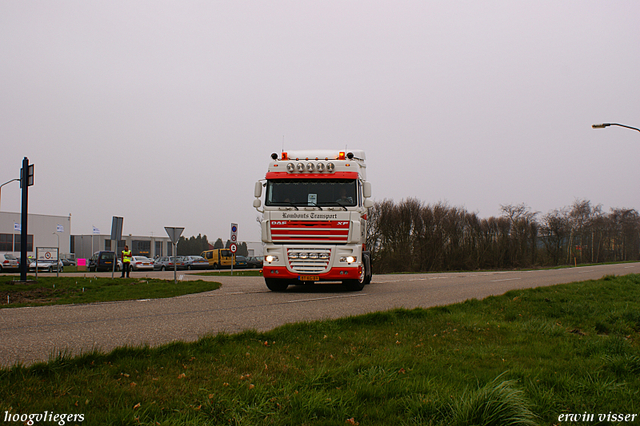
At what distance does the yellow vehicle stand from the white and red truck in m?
36.4

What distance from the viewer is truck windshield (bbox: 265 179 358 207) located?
14094 mm

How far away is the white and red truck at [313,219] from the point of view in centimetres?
1388

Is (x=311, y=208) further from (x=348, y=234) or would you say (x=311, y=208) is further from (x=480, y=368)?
(x=480, y=368)

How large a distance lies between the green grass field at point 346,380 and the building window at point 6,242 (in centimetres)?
8163

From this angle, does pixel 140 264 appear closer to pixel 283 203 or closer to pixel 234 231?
pixel 234 231

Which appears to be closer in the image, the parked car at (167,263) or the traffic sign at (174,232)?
the traffic sign at (174,232)

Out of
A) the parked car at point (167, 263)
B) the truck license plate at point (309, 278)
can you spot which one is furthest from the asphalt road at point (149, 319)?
the parked car at point (167, 263)

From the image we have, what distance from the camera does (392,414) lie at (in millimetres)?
3344

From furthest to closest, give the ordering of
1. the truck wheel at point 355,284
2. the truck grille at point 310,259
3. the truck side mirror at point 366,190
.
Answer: the truck wheel at point 355,284 < the truck side mirror at point 366,190 < the truck grille at point 310,259

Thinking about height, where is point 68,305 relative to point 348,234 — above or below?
below

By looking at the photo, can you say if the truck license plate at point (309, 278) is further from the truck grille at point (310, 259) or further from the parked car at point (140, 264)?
the parked car at point (140, 264)

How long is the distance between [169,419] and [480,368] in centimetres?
295

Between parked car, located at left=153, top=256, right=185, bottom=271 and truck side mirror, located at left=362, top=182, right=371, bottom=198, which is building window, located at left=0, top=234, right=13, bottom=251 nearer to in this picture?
parked car, located at left=153, top=256, right=185, bottom=271

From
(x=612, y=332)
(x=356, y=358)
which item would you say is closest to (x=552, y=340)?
(x=612, y=332)
